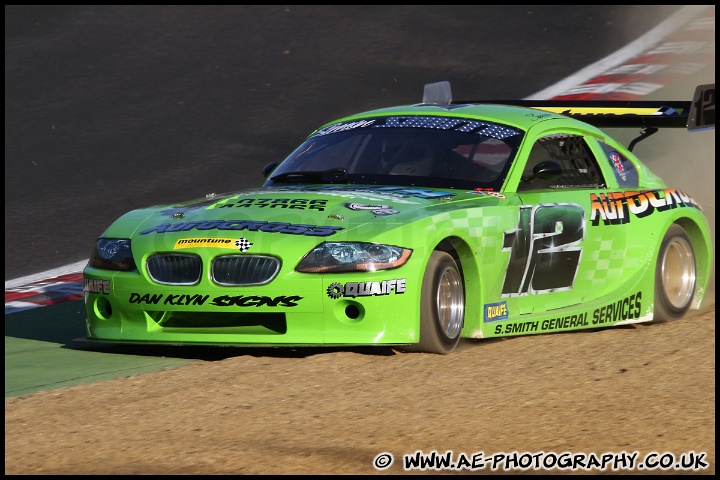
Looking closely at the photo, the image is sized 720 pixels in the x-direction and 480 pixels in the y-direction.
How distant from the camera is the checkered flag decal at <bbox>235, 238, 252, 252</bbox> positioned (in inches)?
270

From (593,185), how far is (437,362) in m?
2.37

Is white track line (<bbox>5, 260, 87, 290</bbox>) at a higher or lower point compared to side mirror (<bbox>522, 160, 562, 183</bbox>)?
lower

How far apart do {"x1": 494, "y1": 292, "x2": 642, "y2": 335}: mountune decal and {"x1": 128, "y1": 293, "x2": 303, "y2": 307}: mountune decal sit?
54.6 inches

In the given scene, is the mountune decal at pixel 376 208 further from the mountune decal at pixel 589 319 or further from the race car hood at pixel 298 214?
the mountune decal at pixel 589 319

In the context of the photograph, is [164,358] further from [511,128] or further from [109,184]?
[109,184]

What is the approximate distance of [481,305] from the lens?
7398 millimetres

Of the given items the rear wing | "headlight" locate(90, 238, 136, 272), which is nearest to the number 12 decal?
the rear wing

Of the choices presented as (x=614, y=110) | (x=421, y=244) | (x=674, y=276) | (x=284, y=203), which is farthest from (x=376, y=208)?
(x=614, y=110)

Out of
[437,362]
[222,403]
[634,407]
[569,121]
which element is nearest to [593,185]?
[569,121]

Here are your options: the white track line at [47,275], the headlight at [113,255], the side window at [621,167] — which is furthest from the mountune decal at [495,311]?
the white track line at [47,275]

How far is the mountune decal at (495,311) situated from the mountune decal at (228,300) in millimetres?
1234

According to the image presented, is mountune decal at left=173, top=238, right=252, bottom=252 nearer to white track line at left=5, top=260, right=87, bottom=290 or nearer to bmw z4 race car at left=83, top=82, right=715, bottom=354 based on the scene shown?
bmw z4 race car at left=83, top=82, right=715, bottom=354

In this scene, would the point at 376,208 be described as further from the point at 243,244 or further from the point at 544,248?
the point at 544,248

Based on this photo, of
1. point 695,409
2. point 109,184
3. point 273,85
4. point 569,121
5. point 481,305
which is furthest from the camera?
point 273,85
